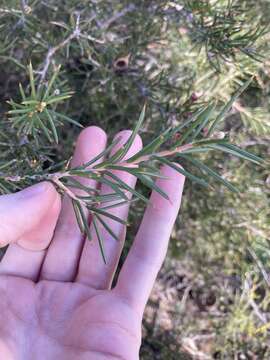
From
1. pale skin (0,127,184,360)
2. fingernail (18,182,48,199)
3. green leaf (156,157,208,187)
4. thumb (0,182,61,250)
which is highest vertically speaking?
green leaf (156,157,208,187)

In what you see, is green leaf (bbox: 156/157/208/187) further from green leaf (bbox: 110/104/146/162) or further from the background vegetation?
the background vegetation

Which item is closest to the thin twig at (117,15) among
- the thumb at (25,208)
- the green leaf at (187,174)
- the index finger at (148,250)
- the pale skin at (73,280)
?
the pale skin at (73,280)

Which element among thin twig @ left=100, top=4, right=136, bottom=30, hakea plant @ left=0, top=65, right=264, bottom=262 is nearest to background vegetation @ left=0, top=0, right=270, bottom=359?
thin twig @ left=100, top=4, right=136, bottom=30

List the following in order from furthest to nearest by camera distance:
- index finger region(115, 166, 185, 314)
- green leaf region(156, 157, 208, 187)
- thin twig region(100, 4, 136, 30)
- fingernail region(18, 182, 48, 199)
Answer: thin twig region(100, 4, 136, 30), index finger region(115, 166, 185, 314), fingernail region(18, 182, 48, 199), green leaf region(156, 157, 208, 187)

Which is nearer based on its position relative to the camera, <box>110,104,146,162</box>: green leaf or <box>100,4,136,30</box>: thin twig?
<box>110,104,146,162</box>: green leaf

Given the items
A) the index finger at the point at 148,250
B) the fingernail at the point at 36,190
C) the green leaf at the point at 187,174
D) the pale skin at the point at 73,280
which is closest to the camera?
the green leaf at the point at 187,174

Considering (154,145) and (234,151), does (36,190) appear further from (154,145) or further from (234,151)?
(234,151)

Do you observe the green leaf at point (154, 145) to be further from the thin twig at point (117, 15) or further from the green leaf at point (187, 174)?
the thin twig at point (117, 15)

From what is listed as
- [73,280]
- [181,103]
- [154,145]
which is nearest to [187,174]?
[154,145]
